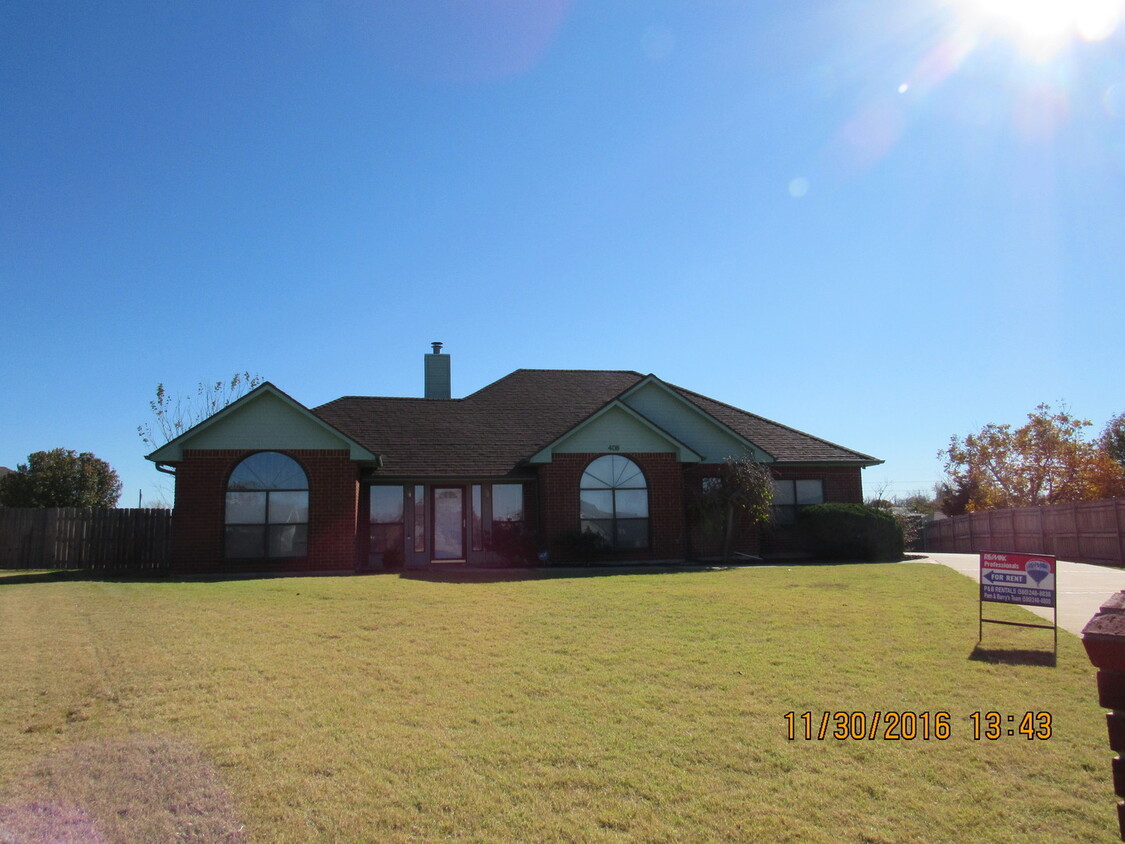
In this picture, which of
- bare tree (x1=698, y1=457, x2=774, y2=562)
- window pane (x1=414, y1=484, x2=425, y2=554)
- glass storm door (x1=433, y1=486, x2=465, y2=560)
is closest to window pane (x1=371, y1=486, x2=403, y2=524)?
window pane (x1=414, y1=484, x2=425, y2=554)

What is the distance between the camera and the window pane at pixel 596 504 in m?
20.3

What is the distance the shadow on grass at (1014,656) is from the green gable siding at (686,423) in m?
13.4

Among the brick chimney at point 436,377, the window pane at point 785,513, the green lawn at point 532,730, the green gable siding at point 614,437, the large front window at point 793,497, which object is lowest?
the green lawn at point 532,730

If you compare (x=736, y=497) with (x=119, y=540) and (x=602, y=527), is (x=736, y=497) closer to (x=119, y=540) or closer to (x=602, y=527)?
(x=602, y=527)

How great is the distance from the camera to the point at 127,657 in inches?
316

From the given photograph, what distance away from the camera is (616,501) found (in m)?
20.5

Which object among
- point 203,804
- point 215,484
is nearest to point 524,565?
point 215,484

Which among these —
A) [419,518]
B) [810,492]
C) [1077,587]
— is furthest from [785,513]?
[419,518]

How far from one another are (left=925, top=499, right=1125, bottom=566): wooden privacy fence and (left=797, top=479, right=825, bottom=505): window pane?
591 centimetres

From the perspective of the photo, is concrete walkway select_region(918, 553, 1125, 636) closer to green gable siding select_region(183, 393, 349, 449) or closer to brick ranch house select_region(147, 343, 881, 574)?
brick ranch house select_region(147, 343, 881, 574)

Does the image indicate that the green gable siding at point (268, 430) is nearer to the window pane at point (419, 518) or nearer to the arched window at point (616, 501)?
the window pane at point (419, 518)

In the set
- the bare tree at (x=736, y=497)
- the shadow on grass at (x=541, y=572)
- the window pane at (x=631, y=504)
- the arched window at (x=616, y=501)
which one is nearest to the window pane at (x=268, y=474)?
the shadow on grass at (x=541, y=572)

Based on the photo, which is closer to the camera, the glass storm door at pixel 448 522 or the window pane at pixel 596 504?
the window pane at pixel 596 504

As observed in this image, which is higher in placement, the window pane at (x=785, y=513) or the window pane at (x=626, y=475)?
the window pane at (x=626, y=475)
